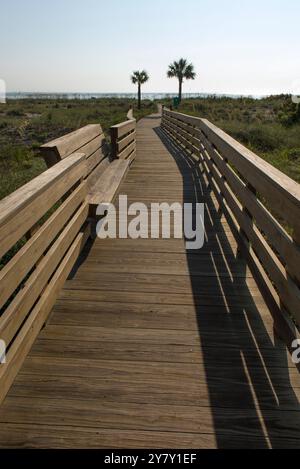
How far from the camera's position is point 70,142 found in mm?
4645

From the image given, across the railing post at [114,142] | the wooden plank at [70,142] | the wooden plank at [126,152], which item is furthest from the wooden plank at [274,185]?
the wooden plank at [126,152]

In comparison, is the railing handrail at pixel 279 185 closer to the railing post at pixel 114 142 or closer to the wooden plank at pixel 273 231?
the wooden plank at pixel 273 231

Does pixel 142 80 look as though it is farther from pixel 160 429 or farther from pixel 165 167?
pixel 160 429

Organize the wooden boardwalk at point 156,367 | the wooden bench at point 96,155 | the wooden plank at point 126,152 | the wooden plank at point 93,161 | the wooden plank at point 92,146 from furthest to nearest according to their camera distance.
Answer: the wooden plank at point 126,152 < the wooden plank at point 93,161 < the wooden plank at point 92,146 < the wooden bench at point 96,155 < the wooden boardwalk at point 156,367

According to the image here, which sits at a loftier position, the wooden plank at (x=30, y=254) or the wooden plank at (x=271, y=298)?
the wooden plank at (x=30, y=254)

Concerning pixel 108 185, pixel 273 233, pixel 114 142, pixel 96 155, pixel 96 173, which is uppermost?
pixel 114 142

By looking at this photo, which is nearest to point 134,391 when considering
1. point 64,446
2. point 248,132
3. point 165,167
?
point 64,446

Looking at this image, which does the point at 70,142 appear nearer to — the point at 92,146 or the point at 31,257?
the point at 92,146

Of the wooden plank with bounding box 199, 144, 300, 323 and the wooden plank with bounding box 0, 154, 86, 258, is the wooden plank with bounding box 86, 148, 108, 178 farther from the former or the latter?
the wooden plank with bounding box 199, 144, 300, 323

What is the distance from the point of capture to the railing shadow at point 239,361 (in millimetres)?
2154

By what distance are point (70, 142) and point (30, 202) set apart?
2.31m

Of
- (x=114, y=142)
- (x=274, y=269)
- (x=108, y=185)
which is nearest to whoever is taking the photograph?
(x=274, y=269)

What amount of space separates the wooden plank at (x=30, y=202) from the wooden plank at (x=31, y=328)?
0.67 metres

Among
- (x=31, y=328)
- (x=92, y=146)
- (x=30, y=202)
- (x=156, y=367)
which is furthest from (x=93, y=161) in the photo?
(x=156, y=367)
